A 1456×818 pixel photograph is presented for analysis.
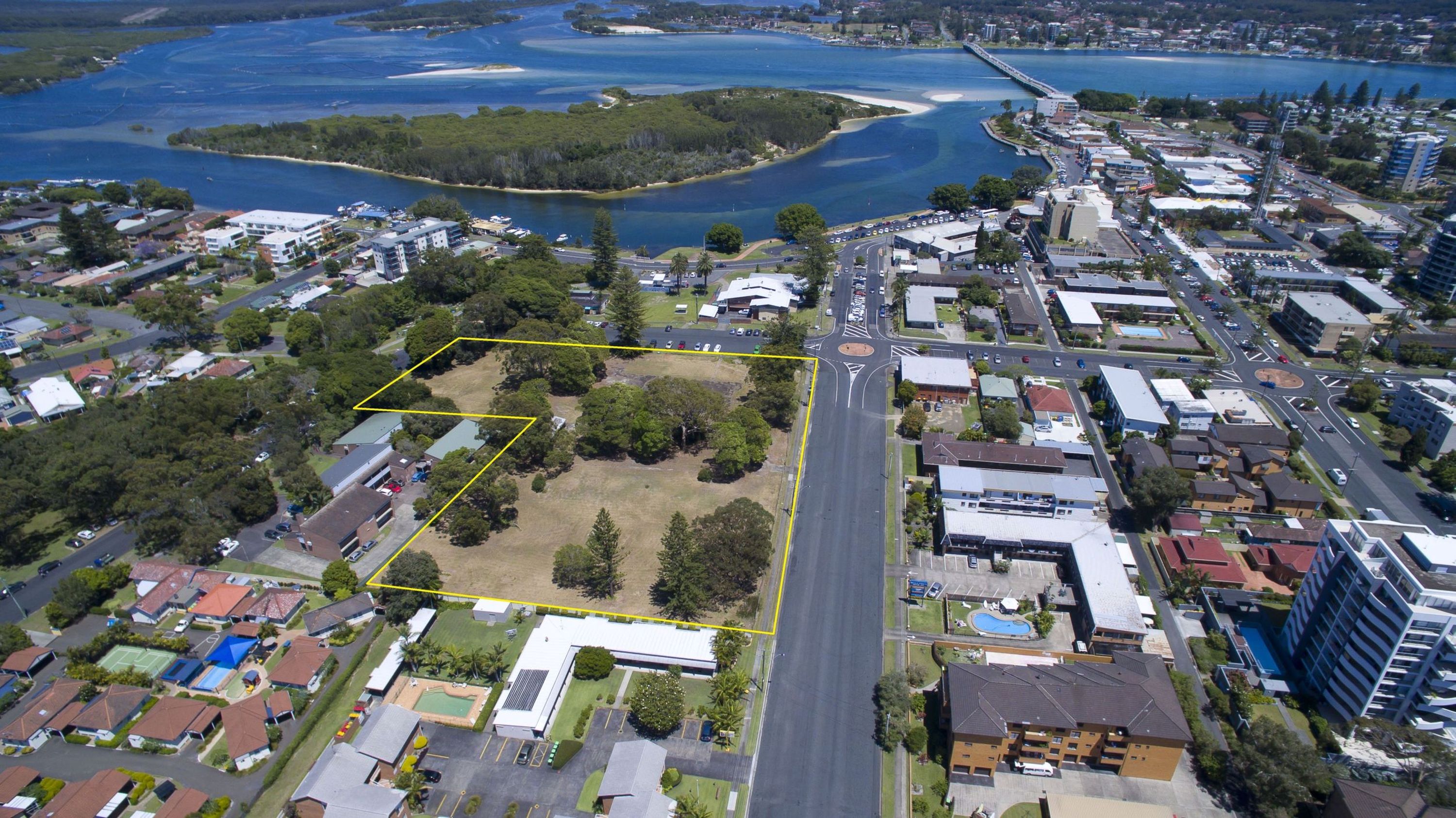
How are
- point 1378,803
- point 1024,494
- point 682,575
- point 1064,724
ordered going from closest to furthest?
point 1378,803, point 1064,724, point 682,575, point 1024,494

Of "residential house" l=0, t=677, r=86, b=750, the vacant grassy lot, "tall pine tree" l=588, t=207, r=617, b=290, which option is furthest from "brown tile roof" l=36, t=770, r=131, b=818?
"tall pine tree" l=588, t=207, r=617, b=290

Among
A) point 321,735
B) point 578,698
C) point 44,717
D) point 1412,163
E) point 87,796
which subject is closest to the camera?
point 87,796

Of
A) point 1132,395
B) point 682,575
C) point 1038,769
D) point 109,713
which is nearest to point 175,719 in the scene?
point 109,713

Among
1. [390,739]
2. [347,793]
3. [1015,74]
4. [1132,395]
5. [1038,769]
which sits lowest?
[1038,769]

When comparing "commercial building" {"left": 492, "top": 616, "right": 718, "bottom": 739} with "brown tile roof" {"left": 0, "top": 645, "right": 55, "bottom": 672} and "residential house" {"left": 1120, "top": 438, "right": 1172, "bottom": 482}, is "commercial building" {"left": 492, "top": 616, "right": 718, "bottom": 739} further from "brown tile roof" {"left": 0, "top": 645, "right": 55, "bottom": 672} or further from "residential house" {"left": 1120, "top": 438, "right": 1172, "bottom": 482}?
"residential house" {"left": 1120, "top": 438, "right": 1172, "bottom": 482}

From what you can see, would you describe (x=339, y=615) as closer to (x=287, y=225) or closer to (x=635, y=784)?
(x=635, y=784)

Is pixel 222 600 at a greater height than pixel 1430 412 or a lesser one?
lesser

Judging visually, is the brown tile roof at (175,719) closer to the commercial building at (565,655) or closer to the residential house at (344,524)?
the residential house at (344,524)
